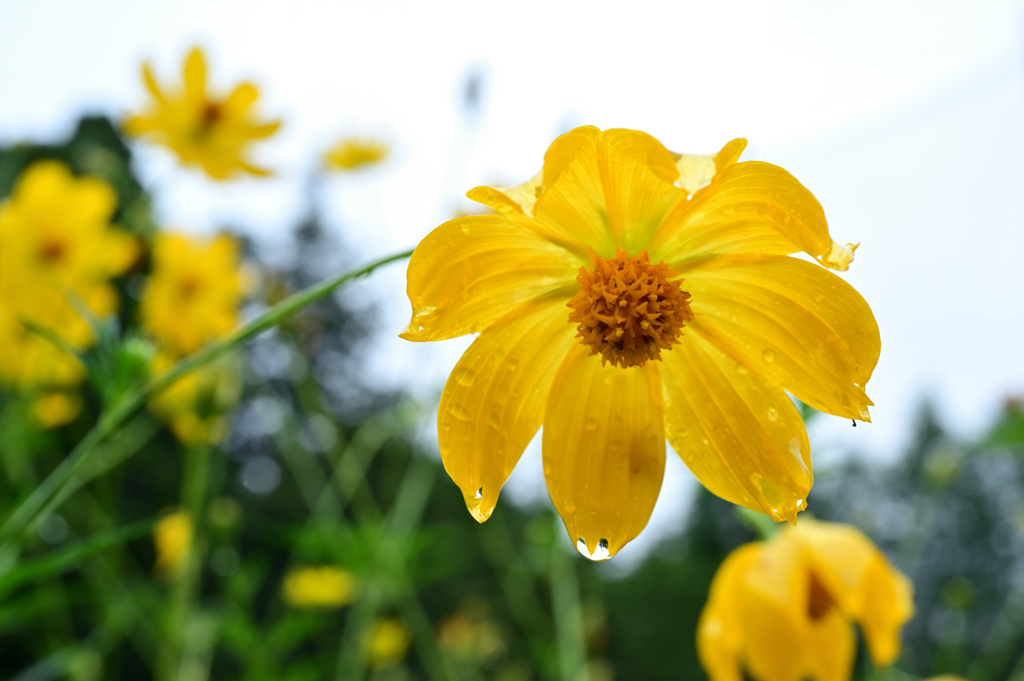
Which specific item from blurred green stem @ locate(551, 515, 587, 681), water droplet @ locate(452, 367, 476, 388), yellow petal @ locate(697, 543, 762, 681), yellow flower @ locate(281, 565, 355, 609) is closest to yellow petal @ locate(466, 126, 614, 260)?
water droplet @ locate(452, 367, 476, 388)

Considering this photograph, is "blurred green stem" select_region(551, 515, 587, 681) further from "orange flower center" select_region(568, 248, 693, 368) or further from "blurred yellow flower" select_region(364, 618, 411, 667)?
"blurred yellow flower" select_region(364, 618, 411, 667)

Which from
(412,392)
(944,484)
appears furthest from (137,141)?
(944,484)

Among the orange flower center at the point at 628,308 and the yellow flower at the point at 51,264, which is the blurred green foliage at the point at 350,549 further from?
the orange flower center at the point at 628,308

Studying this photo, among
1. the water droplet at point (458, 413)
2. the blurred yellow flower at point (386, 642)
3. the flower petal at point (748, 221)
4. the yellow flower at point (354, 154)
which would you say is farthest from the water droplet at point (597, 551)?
the blurred yellow flower at point (386, 642)

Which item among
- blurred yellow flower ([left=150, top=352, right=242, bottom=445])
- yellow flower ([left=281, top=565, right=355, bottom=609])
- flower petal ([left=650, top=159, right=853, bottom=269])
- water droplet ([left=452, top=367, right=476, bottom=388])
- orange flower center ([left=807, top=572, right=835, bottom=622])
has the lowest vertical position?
yellow flower ([left=281, top=565, right=355, bottom=609])

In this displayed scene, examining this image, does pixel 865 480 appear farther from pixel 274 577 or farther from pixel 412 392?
pixel 412 392
